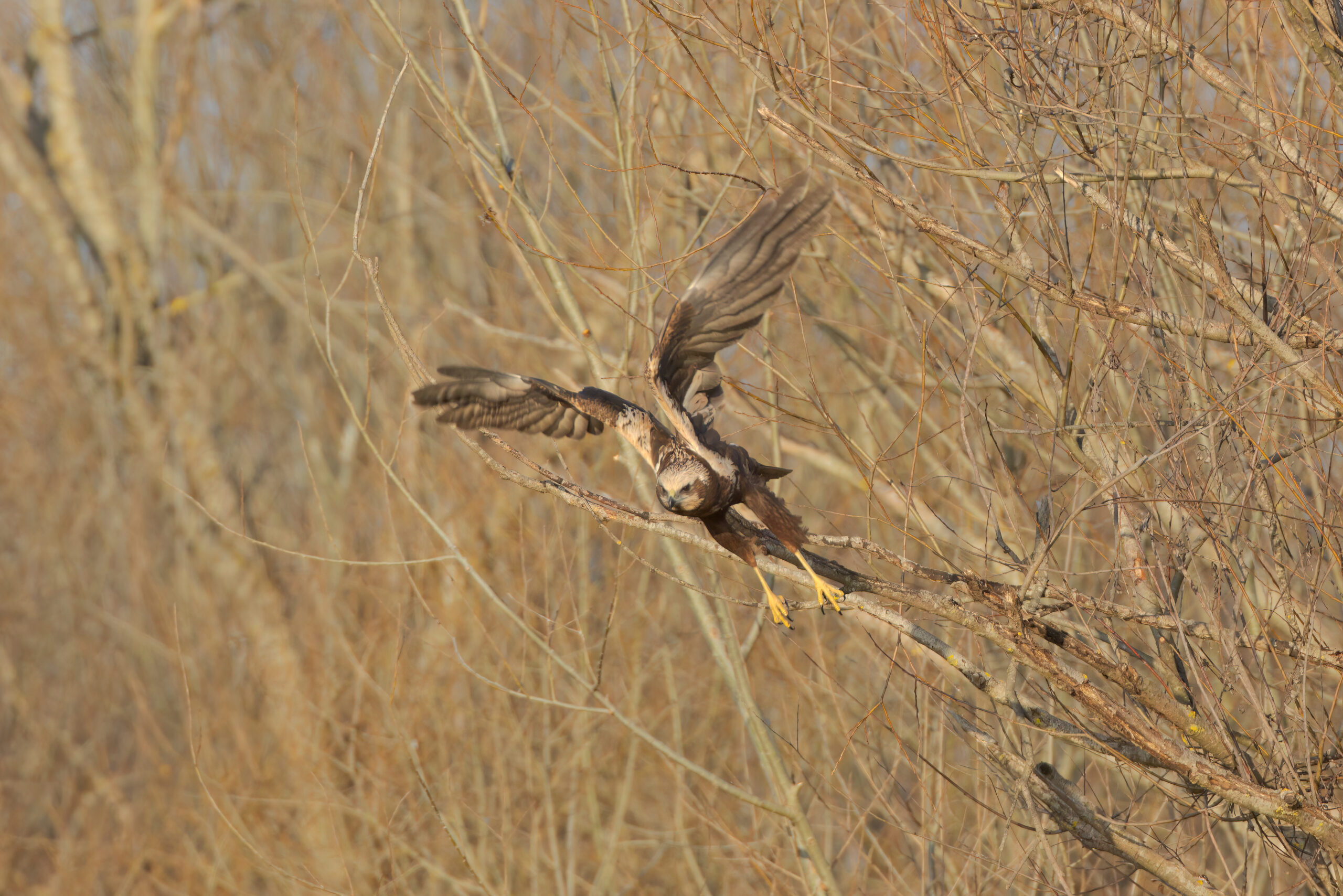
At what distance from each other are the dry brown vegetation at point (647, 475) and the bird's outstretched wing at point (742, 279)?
0.76ft

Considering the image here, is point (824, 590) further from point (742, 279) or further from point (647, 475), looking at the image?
point (647, 475)

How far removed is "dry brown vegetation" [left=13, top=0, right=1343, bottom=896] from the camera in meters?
3.14

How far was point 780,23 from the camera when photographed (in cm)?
553

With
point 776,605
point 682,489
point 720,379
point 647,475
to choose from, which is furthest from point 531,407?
point 776,605

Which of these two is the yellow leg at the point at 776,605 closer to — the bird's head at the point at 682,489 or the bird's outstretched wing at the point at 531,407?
the bird's head at the point at 682,489

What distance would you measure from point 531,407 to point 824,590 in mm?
1468

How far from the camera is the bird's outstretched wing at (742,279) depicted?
395 centimetres

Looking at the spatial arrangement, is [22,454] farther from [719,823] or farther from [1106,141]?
[1106,141]

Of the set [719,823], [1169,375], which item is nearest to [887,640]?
[719,823]

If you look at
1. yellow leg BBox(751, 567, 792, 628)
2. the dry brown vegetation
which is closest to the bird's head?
the dry brown vegetation

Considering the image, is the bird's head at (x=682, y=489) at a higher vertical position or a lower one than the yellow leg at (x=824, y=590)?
higher

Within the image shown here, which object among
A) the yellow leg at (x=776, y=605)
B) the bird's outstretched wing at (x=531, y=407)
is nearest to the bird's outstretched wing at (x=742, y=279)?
the bird's outstretched wing at (x=531, y=407)

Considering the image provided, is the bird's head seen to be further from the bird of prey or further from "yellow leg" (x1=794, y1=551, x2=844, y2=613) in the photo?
"yellow leg" (x1=794, y1=551, x2=844, y2=613)

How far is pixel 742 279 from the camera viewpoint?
4035 millimetres
